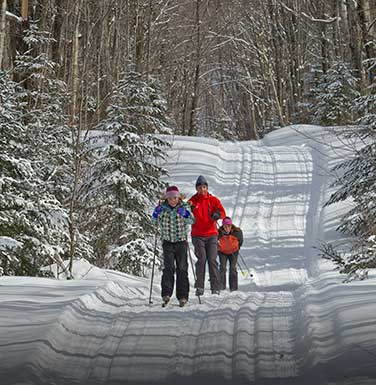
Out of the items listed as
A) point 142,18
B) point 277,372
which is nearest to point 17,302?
point 277,372

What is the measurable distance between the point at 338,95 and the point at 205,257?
1932cm

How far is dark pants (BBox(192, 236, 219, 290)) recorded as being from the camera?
10.2 m

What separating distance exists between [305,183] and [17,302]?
51.8 feet

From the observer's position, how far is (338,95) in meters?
27.7

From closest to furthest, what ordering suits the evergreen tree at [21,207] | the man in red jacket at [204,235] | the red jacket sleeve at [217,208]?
the red jacket sleeve at [217,208] → the man in red jacket at [204,235] → the evergreen tree at [21,207]

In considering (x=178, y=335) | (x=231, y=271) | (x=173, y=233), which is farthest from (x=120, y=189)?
(x=178, y=335)

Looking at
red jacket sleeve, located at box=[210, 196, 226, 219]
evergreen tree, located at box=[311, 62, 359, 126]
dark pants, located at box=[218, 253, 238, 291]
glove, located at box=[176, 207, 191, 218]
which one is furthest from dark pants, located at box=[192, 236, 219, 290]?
evergreen tree, located at box=[311, 62, 359, 126]

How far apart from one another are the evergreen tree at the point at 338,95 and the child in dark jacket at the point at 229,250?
54.8 feet

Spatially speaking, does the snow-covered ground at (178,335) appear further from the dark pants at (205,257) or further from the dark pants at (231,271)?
the dark pants at (231,271)

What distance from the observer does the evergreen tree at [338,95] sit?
2736 cm

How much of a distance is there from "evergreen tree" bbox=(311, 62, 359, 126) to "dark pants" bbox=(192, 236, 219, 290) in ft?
60.4

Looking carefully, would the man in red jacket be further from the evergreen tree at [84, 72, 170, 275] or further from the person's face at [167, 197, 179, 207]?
the evergreen tree at [84, 72, 170, 275]

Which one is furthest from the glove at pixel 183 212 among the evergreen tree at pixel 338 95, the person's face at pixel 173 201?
the evergreen tree at pixel 338 95

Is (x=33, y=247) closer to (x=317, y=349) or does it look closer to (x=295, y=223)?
(x=317, y=349)
